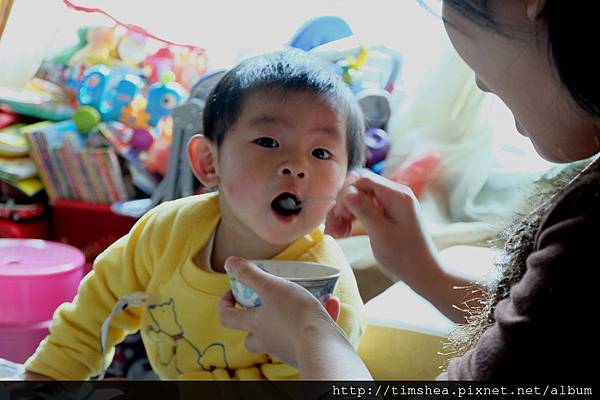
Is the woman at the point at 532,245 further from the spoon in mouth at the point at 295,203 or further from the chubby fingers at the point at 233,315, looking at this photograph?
the spoon in mouth at the point at 295,203

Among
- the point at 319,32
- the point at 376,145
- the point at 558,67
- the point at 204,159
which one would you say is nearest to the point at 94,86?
the point at 319,32

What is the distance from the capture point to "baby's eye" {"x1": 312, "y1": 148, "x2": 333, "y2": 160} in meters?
0.88

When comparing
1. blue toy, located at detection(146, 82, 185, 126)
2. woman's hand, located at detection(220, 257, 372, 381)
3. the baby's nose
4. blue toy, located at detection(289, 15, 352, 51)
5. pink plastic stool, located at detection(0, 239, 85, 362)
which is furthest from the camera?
blue toy, located at detection(146, 82, 185, 126)

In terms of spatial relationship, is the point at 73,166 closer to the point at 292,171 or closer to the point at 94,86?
the point at 94,86

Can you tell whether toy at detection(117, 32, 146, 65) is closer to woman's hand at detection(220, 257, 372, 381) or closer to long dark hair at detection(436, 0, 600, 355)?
woman's hand at detection(220, 257, 372, 381)

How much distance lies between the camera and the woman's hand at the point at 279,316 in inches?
25.4

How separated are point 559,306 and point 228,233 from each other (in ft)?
1.67

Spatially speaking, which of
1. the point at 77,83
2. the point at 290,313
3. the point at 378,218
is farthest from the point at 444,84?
the point at 290,313

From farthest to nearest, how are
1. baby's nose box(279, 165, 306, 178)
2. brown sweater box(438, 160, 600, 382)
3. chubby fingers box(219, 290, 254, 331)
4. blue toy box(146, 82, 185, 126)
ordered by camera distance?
blue toy box(146, 82, 185, 126) → baby's nose box(279, 165, 306, 178) → chubby fingers box(219, 290, 254, 331) → brown sweater box(438, 160, 600, 382)

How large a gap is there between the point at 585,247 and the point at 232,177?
496mm

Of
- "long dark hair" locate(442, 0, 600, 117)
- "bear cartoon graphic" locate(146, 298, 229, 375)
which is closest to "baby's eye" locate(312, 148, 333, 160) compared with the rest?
"bear cartoon graphic" locate(146, 298, 229, 375)

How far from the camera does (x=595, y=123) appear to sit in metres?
0.54

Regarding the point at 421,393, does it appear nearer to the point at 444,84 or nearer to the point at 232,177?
the point at 232,177

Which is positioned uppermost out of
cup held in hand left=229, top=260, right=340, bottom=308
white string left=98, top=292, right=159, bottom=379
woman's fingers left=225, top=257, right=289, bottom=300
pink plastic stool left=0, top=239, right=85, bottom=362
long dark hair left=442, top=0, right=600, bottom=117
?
long dark hair left=442, top=0, right=600, bottom=117
